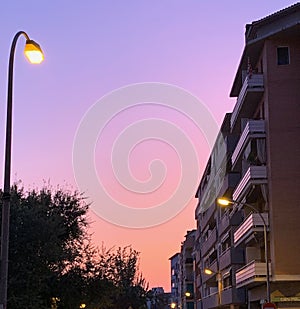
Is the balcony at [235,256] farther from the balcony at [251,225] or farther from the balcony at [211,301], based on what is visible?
the balcony at [211,301]

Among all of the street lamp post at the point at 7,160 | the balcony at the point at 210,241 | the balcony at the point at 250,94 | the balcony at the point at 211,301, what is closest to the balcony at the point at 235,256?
the balcony at the point at 250,94

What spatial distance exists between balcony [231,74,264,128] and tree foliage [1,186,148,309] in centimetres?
1190

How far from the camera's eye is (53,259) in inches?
1049

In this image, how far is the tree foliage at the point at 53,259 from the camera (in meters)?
25.6

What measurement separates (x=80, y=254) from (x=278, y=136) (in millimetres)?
12537

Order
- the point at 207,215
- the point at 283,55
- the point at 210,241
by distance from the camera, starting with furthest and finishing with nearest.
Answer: the point at 207,215 → the point at 210,241 → the point at 283,55

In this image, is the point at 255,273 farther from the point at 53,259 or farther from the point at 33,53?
the point at 33,53

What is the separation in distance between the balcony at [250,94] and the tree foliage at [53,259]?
468 inches

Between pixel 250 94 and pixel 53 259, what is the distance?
59.9 feet

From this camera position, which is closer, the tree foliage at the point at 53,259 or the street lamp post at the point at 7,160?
the street lamp post at the point at 7,160

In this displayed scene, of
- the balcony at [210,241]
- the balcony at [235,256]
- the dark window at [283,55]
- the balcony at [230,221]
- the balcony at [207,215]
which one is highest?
the dark window at [283,55]

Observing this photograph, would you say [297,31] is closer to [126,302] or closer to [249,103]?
[249,103]

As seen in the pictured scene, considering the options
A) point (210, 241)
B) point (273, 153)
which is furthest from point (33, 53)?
point (210, 241)

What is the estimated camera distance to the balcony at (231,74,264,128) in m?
39.6
